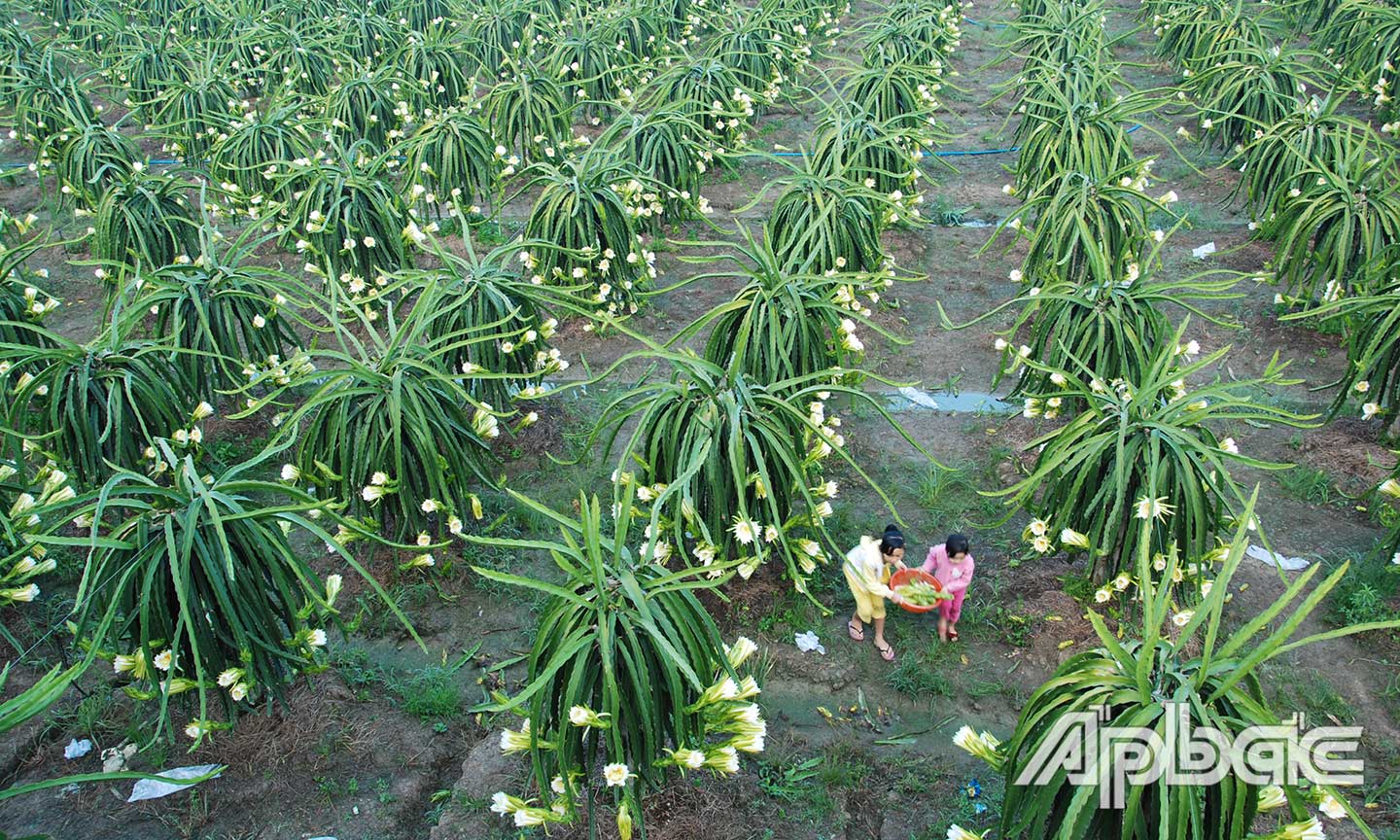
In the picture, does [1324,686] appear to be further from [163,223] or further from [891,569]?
[163,223]

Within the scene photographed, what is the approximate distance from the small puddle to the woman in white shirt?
1.78 metres

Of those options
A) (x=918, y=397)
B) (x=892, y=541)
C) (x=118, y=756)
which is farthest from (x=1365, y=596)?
(x=118, y=756)

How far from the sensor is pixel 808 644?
400cm

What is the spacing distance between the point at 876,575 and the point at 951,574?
31 centimetres

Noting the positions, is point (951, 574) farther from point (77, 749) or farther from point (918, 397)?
point (77, 749)

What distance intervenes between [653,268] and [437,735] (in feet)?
13.4

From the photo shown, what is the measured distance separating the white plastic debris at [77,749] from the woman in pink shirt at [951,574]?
130 inches

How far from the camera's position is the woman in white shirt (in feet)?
12.6

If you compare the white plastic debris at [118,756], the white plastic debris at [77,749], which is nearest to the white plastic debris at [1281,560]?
the white plastic debris at [118,756]

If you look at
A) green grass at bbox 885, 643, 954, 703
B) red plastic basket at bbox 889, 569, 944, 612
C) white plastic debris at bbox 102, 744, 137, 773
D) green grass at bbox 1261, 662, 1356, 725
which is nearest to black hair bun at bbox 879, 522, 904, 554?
red plastic basket at bbox 889, 569, 944, 612

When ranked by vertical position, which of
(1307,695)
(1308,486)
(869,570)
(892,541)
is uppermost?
(892,541)

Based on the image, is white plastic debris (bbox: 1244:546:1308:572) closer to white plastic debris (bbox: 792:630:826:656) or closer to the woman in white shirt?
the woman in white shirt

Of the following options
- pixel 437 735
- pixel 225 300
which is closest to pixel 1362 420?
pixel 437 735

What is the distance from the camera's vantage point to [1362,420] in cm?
513
